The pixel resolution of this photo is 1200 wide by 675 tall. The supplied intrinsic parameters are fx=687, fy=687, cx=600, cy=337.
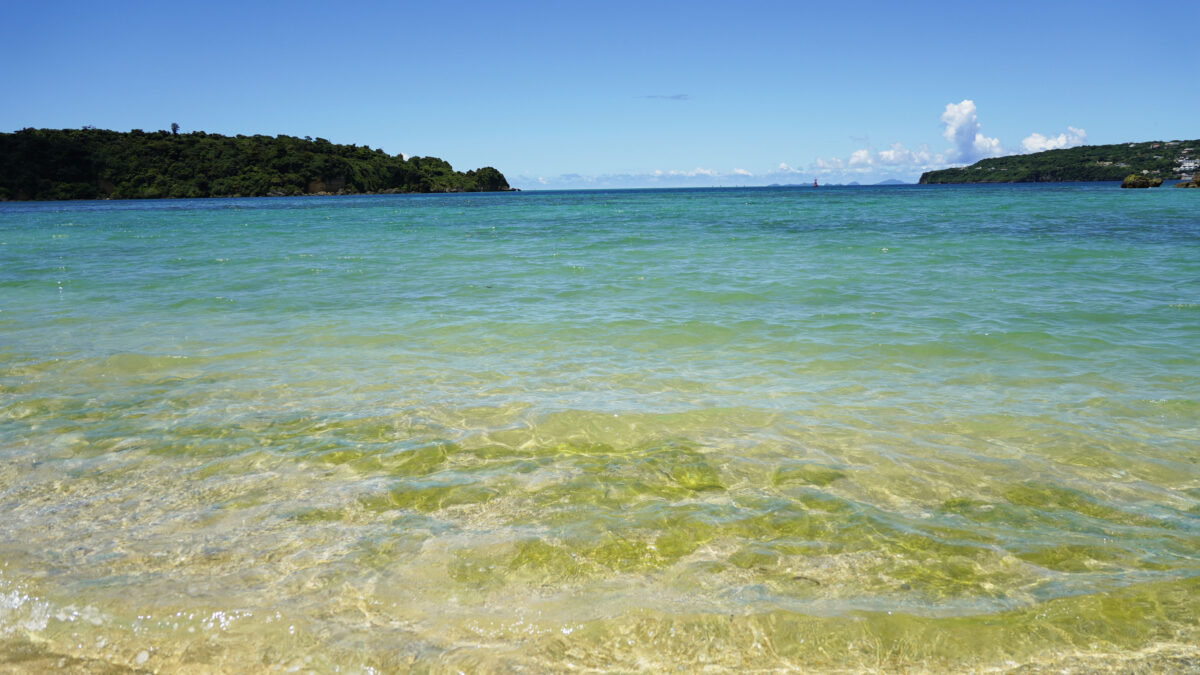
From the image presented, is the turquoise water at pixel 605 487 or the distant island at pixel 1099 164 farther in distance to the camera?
the distant island at pixel 1099 164

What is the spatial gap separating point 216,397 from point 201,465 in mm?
1808

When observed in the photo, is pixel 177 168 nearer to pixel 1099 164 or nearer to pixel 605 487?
pixel 605 487

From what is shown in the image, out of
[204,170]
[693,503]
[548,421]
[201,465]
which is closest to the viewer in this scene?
[693,503]

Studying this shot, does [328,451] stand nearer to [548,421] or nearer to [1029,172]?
[548,421]

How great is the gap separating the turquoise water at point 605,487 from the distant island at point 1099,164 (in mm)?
133692

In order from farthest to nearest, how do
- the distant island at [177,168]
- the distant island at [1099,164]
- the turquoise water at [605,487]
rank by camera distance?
the distant island at [1099,164] < the distant island at [177,168] < the turquoise water at [605,487]

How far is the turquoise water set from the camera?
2.89 metres

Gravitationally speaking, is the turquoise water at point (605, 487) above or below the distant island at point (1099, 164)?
below

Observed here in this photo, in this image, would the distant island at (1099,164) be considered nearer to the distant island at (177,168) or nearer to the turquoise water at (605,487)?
the turquoise water at (605,487)

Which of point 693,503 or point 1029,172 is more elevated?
point 1029,172

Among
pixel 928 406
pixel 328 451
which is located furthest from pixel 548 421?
pixel 928 406

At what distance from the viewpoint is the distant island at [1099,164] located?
124m

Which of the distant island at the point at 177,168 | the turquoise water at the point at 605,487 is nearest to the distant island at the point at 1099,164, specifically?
the turquoise water at the point at 605,487

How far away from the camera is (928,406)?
19.8 ft
